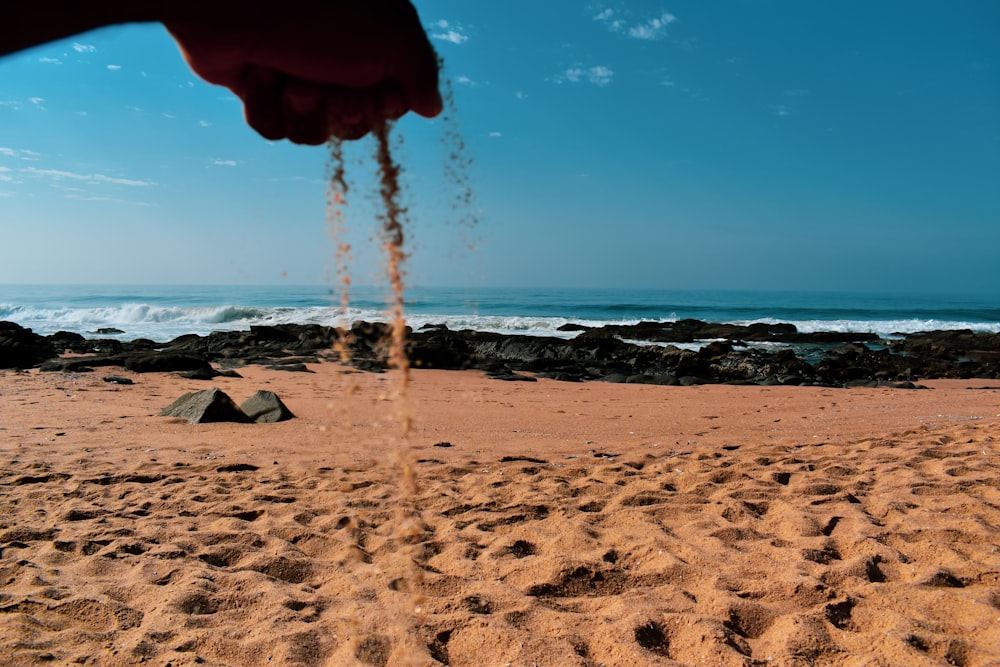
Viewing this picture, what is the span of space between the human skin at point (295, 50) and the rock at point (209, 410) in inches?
240

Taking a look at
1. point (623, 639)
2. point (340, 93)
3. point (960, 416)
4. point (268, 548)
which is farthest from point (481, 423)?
point (340, 93)

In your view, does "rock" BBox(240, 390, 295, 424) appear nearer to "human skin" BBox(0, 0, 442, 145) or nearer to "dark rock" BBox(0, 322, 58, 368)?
"human skin" BBox(0, 0, 442, 145)

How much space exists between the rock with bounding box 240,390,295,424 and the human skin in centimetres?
607

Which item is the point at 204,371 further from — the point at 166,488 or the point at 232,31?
the point at 232,31

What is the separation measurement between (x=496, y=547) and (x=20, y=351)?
12.4 meters

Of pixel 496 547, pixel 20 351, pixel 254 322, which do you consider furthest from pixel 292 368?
pixel 254 322

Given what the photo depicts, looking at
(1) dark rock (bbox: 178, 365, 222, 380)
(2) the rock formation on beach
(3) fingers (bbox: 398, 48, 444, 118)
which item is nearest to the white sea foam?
(2) the rock formation on beach

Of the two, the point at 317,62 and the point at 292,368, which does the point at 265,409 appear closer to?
the point at 292,368

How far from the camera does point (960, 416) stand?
23.9 ft

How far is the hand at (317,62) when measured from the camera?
0.92 metres

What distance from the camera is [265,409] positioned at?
22.9 feet

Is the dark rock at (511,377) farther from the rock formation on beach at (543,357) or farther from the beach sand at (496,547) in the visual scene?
the beach sand at (496,547)

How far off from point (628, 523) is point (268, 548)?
77.5 inches

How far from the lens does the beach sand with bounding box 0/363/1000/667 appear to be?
2.38m
